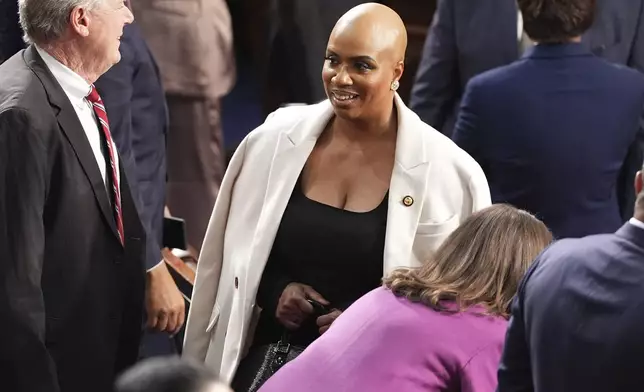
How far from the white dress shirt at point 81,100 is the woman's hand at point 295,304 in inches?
17.8

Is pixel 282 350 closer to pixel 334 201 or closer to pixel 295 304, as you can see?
pixel 295 304

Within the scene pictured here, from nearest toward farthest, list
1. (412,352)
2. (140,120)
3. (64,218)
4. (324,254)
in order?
(412,352) → (64,218) → (324,254) → (140,120)

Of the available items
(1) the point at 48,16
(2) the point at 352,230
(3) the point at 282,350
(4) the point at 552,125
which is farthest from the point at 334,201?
(4) the point at 552,125

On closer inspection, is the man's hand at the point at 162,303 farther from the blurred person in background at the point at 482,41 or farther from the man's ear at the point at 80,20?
the blurred person in background at the point at 482,41

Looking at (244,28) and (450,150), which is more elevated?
(450,150)

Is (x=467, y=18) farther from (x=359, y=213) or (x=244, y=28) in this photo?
(x=244, y=28)

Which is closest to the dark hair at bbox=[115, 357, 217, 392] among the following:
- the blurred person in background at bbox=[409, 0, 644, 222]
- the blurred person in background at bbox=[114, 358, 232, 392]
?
the blurred person in background at bbox=[114, 358, 232, 392]

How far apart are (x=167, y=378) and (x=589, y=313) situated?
815mm

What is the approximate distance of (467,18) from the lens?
4.11 metres

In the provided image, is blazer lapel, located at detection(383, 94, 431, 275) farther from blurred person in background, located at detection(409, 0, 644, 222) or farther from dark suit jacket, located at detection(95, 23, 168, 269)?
A: blurred person in background, located at detection(409, 0, 644, 222)

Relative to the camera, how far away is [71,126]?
2822 mm

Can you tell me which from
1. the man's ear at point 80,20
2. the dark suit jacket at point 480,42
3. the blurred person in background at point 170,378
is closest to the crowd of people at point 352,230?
the man's ear at point 80,20

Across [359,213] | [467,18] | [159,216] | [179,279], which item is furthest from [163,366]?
[467,18]

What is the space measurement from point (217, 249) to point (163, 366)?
1.39 m
